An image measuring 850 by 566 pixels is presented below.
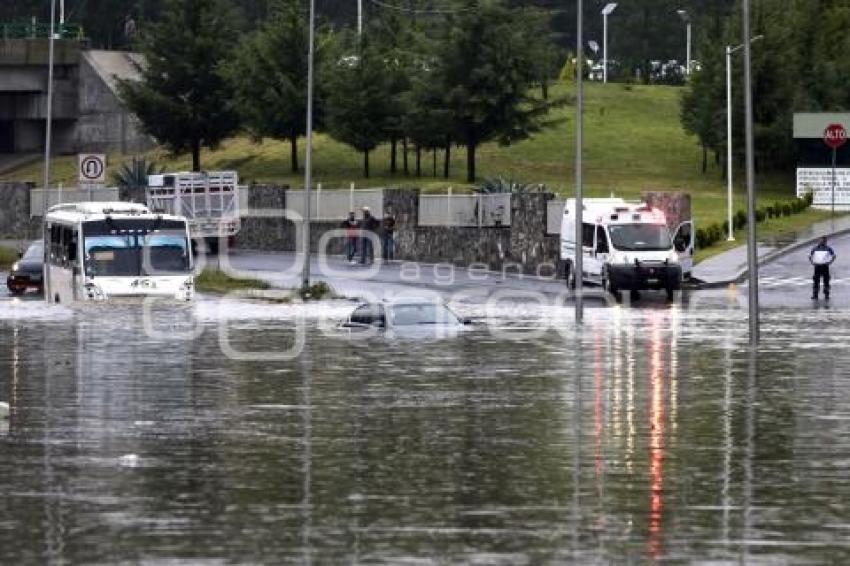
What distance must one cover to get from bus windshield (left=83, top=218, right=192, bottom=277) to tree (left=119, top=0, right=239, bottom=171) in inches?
1725

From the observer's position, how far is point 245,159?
10075cm

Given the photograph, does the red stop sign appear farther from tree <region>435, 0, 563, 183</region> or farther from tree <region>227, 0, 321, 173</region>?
tree <region>227, 0, 321, 173</region>

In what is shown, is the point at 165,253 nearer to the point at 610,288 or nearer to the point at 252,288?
the point at 252,288

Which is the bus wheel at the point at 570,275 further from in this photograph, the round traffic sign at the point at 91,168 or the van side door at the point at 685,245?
the round traffic sign at the point at 91,168

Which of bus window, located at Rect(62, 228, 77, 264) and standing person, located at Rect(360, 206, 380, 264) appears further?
standing person, located at Rect(360, 206, 380, 264)

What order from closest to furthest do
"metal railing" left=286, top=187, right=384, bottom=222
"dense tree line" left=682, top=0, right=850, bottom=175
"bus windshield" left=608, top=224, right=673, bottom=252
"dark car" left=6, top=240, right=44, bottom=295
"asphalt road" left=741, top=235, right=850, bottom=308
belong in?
1. "asphalt road" left=741, top=235, right=850, bottom=308
2. "bus windshield" left=608, top=224, right=673, bottom=252
3. "dark car" left=6, top=240, right=44, bottom=295
4. "metal railing" left=286, top=187, right=384, bottom=222
5. "dense tree line" left=682, top=0, right=850, bottom=175

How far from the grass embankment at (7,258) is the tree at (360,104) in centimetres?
1410

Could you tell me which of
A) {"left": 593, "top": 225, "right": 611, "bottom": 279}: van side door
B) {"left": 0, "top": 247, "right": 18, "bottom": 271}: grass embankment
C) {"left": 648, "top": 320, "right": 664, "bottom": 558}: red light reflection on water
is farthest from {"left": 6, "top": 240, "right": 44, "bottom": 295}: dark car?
{"left": 648, "top": 320, "right": 664, "bottom": 558}: red light reflection on water

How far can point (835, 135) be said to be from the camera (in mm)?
80562

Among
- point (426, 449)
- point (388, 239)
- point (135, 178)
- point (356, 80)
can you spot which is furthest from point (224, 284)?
point (426, 449)

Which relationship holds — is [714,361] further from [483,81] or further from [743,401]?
[483,81]

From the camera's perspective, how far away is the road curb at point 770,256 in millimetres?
60500

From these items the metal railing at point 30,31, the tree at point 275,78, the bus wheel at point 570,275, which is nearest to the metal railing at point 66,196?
the tree at point 275,78

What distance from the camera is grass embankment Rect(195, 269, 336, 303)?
5788 centimetres
